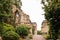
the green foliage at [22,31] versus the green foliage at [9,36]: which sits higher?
the green foliage at [22,31]

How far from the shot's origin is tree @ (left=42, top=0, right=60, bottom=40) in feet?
64.2

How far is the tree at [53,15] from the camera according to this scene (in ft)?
64.2

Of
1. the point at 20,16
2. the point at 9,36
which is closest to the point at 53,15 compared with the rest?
the point at 9,36

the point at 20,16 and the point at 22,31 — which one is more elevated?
the point at 20,16

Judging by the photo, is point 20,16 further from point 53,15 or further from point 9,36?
point 53,15

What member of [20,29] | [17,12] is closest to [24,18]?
[17,12]

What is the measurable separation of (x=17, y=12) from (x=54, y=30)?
1661 cm

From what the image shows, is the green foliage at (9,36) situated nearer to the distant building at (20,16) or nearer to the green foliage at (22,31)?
the green foliage at (22,31)

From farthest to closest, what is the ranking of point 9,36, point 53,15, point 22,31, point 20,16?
point 20,16 < point 22,31 < point 9,36 < point 53,15

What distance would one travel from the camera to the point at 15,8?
116 feet

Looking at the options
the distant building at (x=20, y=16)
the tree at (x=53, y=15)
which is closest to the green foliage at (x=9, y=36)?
the tree at (x=53, y=15)

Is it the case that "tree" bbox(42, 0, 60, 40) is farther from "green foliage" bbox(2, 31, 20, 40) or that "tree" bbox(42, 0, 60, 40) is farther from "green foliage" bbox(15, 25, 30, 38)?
"green foliage" bbox(15, 25, 30, 38)

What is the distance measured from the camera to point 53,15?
19.9 meters

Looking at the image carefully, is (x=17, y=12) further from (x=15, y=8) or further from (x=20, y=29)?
(x=20, y=29)
